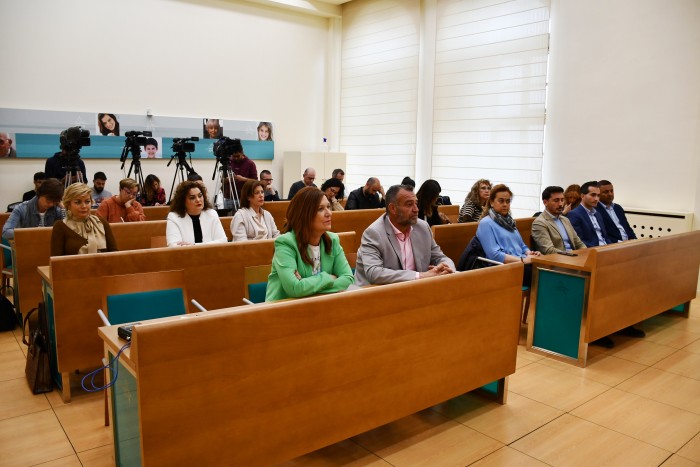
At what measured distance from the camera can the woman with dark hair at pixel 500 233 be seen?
14.0 ft

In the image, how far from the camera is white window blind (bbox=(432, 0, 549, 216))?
7891mm

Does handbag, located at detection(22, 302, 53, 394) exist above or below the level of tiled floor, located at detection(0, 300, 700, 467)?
above

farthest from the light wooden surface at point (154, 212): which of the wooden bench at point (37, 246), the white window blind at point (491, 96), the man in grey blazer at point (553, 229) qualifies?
the white window blind at point (491, 96)

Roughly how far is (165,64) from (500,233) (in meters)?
7.25

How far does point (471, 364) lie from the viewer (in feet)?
9.98

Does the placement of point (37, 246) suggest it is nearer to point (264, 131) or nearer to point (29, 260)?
point (29, 260)

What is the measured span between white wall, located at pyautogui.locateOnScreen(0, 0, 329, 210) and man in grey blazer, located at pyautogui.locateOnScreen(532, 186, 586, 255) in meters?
6.75

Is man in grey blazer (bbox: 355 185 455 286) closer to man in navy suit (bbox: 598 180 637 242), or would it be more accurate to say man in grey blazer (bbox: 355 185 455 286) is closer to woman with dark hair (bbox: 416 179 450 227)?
woman with dark hair (bbox: 416 179 450 227)

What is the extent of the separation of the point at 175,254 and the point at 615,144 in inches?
232

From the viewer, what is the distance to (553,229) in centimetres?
483

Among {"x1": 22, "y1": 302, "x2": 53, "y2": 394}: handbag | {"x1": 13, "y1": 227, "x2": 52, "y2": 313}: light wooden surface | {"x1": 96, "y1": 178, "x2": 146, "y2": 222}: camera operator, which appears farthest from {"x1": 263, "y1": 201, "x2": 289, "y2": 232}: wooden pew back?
{"x1": 22, "y1": 302, "x2": 53, "y2": 394}: handbag

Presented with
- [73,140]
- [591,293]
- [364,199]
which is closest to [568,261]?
[591,293]

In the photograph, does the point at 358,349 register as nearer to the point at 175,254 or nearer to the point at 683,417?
the point at 175,254

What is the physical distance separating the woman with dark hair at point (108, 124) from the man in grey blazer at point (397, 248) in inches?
271
